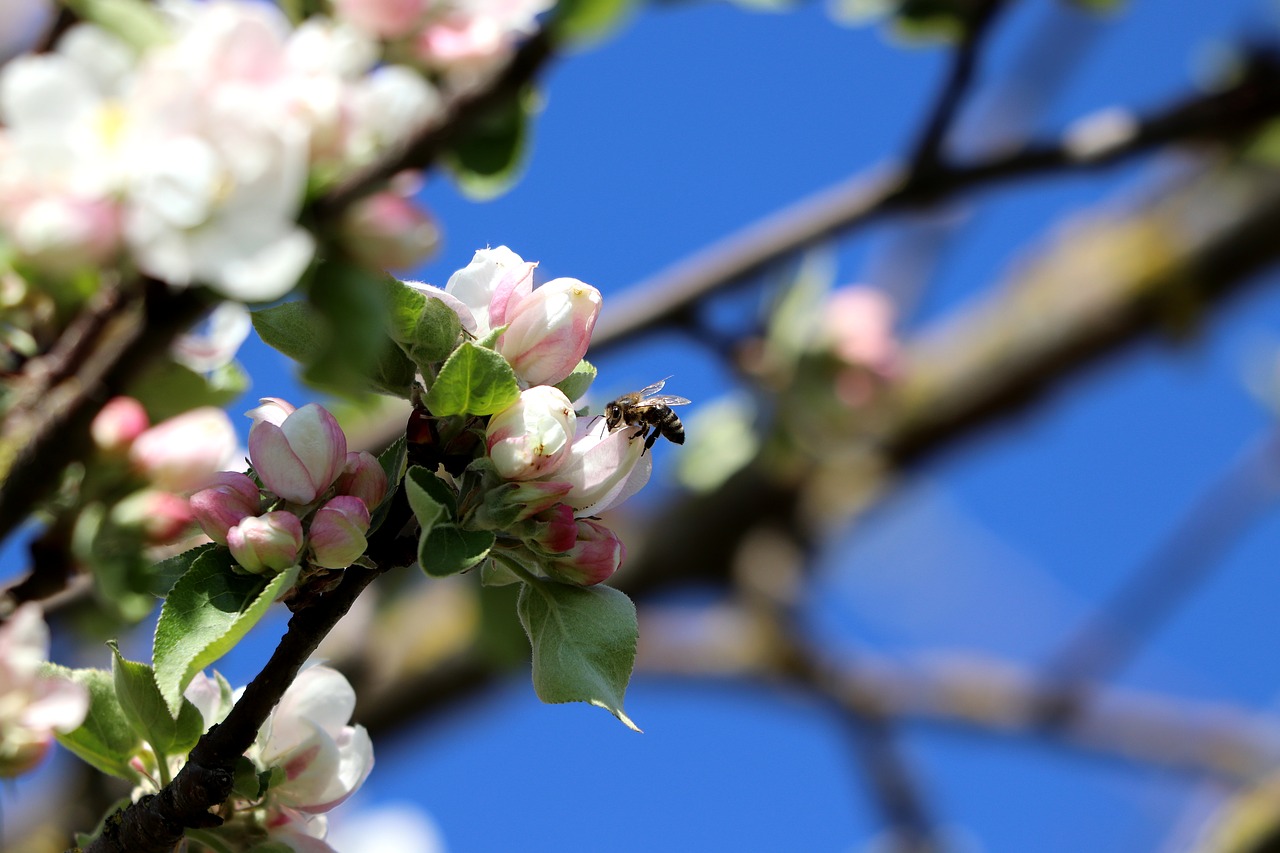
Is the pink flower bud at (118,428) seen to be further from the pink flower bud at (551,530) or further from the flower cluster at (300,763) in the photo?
the pink flower bud at (551,530)

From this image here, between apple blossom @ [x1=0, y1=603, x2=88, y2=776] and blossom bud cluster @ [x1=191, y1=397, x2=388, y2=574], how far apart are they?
94mm

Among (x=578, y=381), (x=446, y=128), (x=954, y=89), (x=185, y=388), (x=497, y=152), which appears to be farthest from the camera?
(x=954, y=89)

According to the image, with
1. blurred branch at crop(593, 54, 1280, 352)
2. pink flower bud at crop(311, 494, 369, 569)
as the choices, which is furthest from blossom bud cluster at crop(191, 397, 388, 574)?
blurred branch at crop(593, 54, 1280, 352)

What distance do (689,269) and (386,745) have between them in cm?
159

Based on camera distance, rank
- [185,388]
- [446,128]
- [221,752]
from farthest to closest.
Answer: [185,388]
[446,128]
[221,752]

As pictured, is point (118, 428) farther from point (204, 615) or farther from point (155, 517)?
point (204, 615)

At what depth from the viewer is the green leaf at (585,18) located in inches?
27.8

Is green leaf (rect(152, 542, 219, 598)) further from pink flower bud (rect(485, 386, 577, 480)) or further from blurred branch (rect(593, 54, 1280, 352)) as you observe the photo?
blurred branch (rect(593, 54, 1280, 352))

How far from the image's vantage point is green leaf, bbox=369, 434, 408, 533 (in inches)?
20.3

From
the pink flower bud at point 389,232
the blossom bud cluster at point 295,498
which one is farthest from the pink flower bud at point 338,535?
the pink flower bud at point 389,232

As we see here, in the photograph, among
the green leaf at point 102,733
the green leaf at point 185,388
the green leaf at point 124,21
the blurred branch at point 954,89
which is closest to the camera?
the green leaf at point 102,733

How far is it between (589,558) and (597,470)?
4cm

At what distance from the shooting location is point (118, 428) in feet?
2.48

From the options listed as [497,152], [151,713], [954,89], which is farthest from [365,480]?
[954,89]
